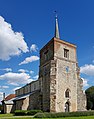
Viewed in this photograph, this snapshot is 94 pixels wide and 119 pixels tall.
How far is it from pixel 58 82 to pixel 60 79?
94cm

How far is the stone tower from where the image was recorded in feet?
143

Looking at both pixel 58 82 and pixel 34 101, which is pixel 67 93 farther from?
pixel 34 101

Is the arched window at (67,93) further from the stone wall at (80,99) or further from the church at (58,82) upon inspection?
the stone wall at (80,99)

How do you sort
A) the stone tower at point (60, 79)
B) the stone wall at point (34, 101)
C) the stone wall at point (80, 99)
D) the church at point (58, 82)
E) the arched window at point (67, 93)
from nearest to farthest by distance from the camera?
the stone tower at point (60, 79), the church at point (58, 82), the arched window at point (67, 93), the stone wall at point (80, 99), the stone wall at point (34, 101)

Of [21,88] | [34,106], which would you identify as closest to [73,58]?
[34,106]

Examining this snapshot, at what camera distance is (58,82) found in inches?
1742

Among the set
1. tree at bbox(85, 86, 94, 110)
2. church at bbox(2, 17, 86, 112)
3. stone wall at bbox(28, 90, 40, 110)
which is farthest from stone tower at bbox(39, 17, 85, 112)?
tree at bbox(85, 86, 94, 110)

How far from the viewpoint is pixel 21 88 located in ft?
222

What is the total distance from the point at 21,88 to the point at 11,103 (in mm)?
10017

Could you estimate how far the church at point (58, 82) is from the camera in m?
43.7

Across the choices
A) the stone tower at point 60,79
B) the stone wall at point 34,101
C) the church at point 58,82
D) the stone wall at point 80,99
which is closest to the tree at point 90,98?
the stone wall at point 80,99

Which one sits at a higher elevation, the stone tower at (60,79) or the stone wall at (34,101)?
the stone tower at (60,79)

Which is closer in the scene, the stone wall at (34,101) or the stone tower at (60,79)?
the stone tower at (60,79)

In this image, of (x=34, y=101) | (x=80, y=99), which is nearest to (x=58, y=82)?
(x=80, y=99)
